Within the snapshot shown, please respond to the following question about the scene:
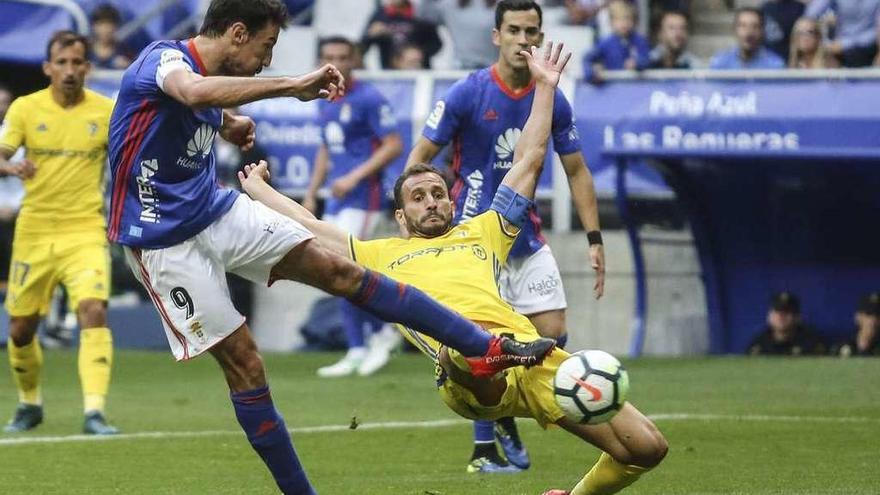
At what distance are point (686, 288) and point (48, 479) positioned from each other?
9.73 m

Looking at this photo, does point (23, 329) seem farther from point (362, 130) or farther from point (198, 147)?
point (362, 130)

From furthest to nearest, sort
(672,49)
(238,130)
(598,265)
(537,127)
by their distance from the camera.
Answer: (672,49), (598,265), (537,127), (238,130)

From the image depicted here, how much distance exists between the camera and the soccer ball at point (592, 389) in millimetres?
7523

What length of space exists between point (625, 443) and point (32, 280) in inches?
221

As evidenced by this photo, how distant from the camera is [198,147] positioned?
8.19 m

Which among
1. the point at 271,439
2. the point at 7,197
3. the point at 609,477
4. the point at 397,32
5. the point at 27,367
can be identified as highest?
the point at 397,32

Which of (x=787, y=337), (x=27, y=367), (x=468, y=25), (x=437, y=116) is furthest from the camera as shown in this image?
(x=468, y=25)

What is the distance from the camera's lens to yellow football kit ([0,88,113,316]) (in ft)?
40.3

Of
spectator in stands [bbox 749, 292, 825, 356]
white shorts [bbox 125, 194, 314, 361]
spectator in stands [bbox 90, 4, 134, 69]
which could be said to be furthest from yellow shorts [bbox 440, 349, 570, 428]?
spectator in stands [bbox 90, 4, 134, 69]

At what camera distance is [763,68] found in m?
17.8

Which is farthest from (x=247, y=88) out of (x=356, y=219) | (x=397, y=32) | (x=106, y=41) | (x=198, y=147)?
(x=106, y=41)

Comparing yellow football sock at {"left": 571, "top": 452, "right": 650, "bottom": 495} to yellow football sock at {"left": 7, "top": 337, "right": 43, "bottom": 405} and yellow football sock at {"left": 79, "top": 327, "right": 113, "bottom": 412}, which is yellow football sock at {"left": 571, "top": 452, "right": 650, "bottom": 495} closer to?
yellow football sock at {"left": 79, "top": 327, "right": 113, "bottom": 412}

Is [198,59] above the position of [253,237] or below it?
above

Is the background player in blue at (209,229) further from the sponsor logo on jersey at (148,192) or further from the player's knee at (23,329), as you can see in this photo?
the player's knee at (23,329)
